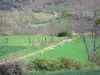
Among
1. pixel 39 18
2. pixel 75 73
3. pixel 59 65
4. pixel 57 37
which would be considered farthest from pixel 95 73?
pixel 39 18

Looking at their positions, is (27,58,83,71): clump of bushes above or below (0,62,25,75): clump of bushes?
below

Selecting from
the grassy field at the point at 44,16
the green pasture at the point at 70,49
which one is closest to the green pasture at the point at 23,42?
the green pasture at the point at 70,49

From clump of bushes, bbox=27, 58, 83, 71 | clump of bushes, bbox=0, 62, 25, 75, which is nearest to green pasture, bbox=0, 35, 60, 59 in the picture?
clump of bushes, bbox=27, 58, 83, 71

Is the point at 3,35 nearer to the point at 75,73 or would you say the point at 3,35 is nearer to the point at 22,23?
the point at 22,23

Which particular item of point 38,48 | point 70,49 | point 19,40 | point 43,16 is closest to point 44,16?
point 43,16

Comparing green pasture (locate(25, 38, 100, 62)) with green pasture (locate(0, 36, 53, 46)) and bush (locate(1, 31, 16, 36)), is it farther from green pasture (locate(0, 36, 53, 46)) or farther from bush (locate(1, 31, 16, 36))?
bush (locate(1, 31, 16, 36))
